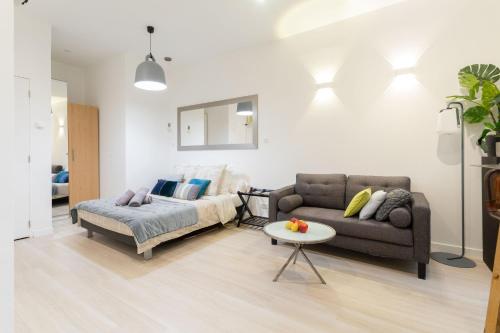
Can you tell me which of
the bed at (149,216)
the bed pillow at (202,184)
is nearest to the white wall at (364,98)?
the bed pillow at (202,184)

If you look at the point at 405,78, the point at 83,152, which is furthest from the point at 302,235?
the point at 83,152

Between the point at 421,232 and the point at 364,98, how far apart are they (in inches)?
73.9

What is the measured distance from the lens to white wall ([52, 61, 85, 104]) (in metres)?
4.94

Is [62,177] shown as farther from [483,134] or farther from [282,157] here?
[483,134]

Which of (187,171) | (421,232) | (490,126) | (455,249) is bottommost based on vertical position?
(455,249)

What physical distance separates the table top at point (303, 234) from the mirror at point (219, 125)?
6.84 feet

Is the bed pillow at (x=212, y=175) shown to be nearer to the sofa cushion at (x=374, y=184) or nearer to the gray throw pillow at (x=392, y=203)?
the sofa cushion at (x=374, y=184)

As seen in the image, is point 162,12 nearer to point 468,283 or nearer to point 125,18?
point 125,18

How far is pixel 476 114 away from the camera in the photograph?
253 cm

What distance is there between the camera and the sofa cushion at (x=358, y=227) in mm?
2357

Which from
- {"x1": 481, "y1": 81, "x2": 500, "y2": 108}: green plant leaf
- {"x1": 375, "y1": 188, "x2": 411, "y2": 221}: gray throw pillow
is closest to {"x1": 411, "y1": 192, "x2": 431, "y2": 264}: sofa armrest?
{"x1": 375, "y1": 188, "x2": 411, "y2": 221}: gray throw pillow

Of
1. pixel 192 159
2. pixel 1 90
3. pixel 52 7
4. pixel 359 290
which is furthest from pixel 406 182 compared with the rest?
pixel 52 7

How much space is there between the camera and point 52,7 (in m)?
3.23

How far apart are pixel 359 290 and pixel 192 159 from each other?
3882mm
